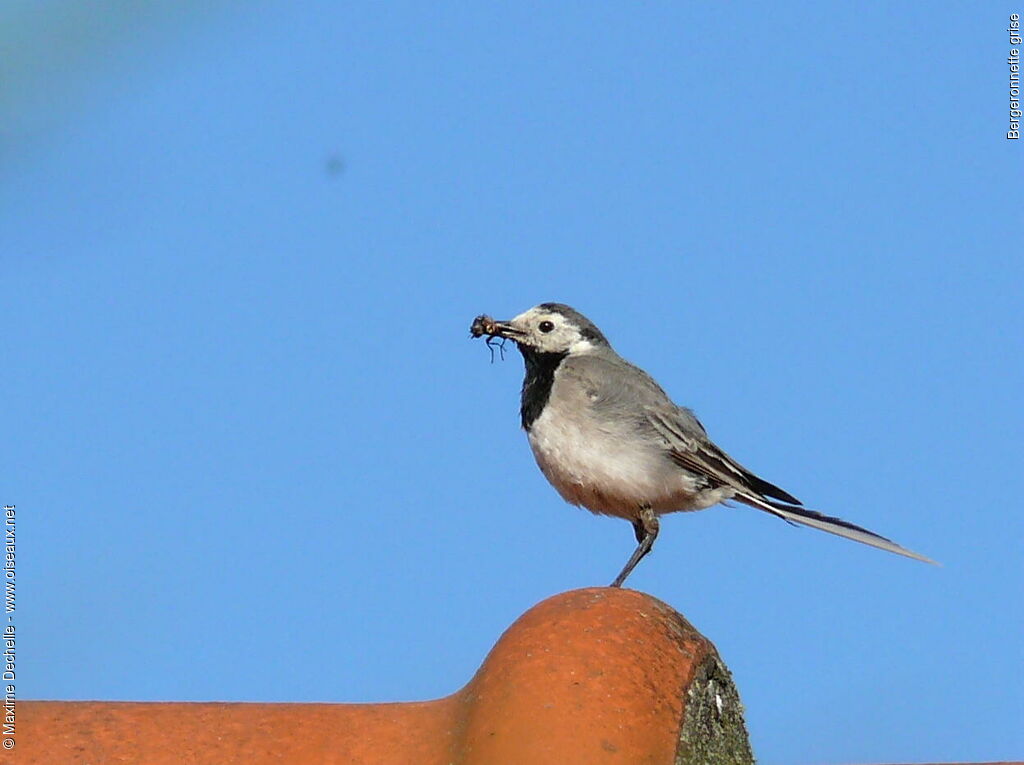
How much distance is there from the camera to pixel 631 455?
7.74m

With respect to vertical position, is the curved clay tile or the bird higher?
the bird

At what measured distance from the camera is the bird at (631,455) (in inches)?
303

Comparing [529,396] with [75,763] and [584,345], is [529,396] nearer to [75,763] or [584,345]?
[584,345]

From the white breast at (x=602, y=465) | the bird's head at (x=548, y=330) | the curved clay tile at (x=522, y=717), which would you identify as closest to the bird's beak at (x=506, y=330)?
the bird's head at (x=548, y=330)

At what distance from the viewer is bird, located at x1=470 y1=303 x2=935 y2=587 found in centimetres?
770

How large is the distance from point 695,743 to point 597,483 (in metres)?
3.25

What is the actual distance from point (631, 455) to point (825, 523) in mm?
1053

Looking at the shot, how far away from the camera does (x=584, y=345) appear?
8.63m

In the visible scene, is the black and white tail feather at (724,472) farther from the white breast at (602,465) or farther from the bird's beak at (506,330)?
the bird's beak at (506,330)

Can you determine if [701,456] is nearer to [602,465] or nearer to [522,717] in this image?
[602,465]

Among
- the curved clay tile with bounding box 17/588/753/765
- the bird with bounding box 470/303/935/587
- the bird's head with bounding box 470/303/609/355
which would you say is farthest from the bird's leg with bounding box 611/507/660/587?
the curved clay tile with bounding box 17/588/753/765

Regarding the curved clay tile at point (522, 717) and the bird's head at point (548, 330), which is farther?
the bird's head at point (548, 330)

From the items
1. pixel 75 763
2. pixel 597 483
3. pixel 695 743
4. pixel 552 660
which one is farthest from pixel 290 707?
pixel 597 483

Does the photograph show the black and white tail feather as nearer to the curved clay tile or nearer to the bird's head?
the bird's head
